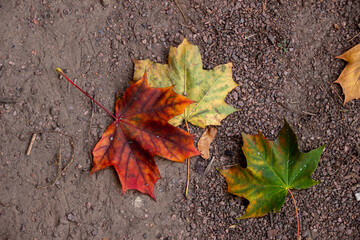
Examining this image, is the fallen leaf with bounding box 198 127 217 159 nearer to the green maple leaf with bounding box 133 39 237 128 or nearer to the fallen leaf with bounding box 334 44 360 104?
the green maple leaf with bounding box 133 39 237 128

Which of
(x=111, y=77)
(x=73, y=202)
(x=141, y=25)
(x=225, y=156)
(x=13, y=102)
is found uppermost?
(x=141, y=25)

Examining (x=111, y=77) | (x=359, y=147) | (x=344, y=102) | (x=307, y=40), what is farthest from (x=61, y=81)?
(x=359, y=147)

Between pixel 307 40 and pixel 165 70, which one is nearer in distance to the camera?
pixel 165 70

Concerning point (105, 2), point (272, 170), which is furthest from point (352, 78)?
point (105, 2)

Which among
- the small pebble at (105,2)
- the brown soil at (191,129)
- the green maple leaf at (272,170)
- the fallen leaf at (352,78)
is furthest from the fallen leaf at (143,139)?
the fallen leaf at (352,78)

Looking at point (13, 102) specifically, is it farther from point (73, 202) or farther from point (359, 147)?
point (359, 147)

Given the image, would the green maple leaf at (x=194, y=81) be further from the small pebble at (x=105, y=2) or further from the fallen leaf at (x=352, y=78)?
the fallen leaf at (x=352, y=78)

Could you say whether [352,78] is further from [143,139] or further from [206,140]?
[143,139]

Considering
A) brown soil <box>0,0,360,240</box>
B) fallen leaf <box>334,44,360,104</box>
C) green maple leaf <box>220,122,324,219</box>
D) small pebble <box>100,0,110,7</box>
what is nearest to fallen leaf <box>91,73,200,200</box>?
brown soil <box>0,0,360,240</box>
